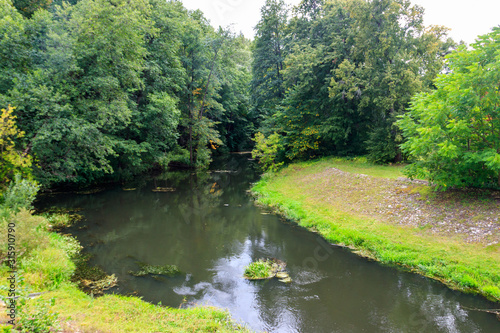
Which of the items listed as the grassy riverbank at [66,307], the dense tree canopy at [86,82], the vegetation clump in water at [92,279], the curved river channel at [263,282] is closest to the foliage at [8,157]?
the dense tree canopy at [86,82]

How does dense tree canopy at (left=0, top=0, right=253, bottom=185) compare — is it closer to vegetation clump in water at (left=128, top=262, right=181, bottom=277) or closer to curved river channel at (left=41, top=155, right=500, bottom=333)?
curved river channel at (left=41, top=155, right=500, bottom=333)

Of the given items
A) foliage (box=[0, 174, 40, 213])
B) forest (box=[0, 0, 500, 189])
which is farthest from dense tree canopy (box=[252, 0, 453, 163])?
foliage (box=[0, 174, 40, 213])

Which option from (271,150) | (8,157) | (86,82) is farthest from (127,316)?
(271,150)

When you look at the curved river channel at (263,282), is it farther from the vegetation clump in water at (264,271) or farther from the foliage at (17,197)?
the foliage at (17,197)

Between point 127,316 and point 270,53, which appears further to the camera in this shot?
point 270,53

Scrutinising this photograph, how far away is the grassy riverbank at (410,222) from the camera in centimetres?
859

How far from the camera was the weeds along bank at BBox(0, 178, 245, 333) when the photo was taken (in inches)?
178

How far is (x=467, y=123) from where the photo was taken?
1075 centimetres

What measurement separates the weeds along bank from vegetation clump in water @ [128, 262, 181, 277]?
54.1 inches

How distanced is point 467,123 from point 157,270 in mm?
12718

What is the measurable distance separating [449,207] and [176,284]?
11001mm

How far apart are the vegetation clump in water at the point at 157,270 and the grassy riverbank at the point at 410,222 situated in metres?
6.59

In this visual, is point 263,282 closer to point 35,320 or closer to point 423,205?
point 35,320

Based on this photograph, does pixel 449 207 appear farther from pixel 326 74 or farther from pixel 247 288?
pixel 326 74
